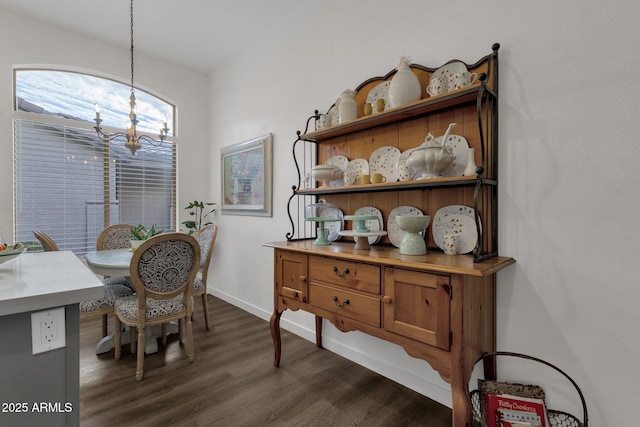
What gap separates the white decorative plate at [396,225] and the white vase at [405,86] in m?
0.65

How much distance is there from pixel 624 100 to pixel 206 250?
10.2 feet

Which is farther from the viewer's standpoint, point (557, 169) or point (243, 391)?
point (243, 391)

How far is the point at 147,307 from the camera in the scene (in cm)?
215

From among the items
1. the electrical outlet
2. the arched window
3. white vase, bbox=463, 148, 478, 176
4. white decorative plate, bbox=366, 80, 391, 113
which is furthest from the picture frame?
the electrical outlet

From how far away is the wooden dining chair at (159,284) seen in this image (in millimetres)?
2037

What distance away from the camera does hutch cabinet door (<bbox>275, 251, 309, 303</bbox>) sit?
199 cm

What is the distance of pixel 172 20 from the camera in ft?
10.0

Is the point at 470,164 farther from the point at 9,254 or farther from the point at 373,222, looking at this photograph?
the point at 9,254

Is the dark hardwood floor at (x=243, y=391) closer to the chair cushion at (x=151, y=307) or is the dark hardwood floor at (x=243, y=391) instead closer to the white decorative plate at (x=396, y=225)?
the chair cushion at (x=151, y=307)

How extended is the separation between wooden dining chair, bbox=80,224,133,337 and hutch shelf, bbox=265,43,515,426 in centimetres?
136

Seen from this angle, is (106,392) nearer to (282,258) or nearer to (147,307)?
(147,307)

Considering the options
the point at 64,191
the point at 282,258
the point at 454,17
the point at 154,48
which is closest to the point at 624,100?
the point at 454,17

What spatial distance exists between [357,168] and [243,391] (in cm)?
171

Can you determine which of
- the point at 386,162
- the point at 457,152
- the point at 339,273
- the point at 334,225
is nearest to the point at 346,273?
the point at 339,273
